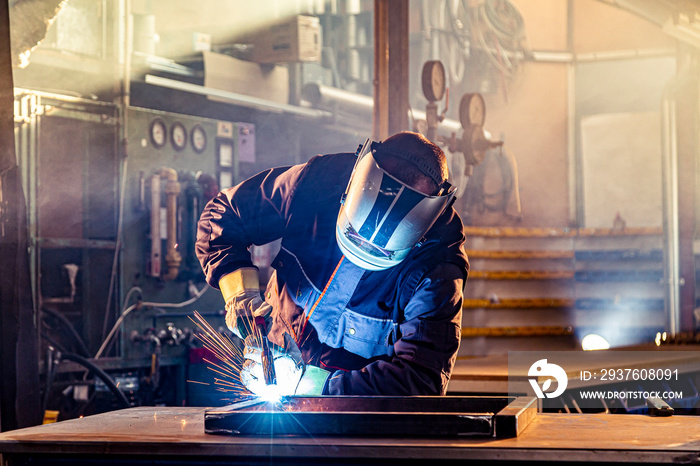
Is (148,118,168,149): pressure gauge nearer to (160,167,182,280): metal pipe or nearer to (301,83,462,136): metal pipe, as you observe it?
(160,167,182,280): metal pipe

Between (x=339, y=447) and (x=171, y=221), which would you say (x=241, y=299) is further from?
(x=171, y=221)

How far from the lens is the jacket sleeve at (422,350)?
7.21 ft

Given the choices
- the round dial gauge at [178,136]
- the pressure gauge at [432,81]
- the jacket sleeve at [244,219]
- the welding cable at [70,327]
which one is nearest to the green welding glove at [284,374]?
the jacket sleeve at [244,219]

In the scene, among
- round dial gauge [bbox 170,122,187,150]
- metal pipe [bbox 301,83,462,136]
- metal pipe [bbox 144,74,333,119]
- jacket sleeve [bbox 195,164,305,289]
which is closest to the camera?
jacket sleeve [bbox 195,164,305,289]

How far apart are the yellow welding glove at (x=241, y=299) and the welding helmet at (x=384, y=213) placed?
440 millimetres

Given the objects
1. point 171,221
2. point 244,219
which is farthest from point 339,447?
point 171,221

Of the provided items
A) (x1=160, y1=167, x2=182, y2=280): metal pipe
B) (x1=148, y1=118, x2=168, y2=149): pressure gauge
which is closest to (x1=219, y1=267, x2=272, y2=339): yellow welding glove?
(x1=160, y1=167, x2=182, y2=280): metal pipe

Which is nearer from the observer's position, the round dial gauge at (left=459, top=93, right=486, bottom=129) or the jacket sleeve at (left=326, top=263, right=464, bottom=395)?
the jacket sleeve at (left=326, top=263, right=464, bottom=395)

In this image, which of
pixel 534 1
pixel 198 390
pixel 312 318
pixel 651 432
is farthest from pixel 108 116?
pixel 534 1

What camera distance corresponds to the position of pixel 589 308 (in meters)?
6.53

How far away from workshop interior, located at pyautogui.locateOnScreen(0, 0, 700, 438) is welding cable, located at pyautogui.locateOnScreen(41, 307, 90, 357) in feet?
0.15

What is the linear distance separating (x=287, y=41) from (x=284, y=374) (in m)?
5.36

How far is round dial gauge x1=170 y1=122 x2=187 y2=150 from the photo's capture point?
654 cm

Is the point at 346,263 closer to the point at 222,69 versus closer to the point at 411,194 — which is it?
the point at 411,194
